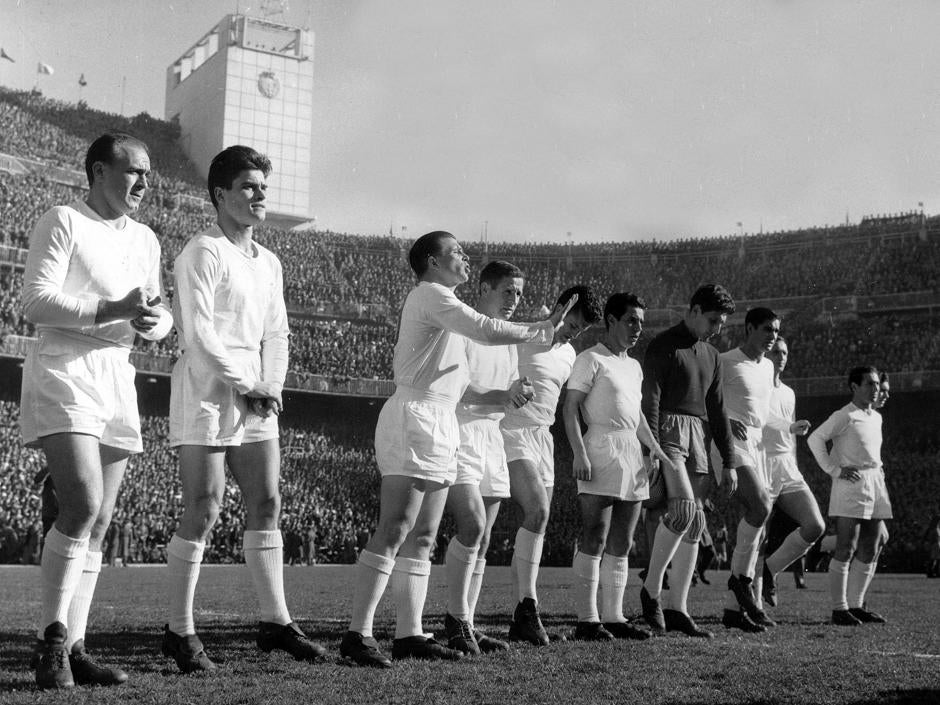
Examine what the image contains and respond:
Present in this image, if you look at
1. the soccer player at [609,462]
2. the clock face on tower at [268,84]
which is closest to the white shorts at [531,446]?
the soccer player at [609,462]

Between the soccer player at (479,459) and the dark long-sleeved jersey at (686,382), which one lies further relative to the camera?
the dark long-sleeved jersey at (686,382)

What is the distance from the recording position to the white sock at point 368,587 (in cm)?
521

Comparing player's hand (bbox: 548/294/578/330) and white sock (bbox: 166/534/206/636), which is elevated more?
player's hand (bbox: 548/294/578/330)

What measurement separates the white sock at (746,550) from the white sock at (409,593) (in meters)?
3.57

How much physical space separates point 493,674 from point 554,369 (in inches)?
119

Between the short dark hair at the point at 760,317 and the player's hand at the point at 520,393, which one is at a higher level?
the short dark hair at the point at 760,317

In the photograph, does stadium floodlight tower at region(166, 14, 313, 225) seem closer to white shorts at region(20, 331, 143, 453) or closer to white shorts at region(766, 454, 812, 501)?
white shorts at region(766, 454, 812, 501)

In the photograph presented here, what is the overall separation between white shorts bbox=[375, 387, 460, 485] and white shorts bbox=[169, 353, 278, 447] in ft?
2.13

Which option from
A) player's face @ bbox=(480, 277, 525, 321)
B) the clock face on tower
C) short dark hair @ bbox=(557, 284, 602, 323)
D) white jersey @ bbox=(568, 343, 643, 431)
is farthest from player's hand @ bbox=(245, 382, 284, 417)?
the clock face on tower

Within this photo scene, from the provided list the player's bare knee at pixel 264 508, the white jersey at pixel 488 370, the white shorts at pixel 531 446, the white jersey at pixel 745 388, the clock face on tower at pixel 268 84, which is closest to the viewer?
the player's bare knee at pixel 264 508

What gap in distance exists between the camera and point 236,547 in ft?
95.6

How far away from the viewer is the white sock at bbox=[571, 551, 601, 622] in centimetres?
686

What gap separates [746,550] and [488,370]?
2.97m

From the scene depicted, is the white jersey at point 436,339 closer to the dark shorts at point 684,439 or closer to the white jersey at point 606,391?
the white jersey at point 606,391
